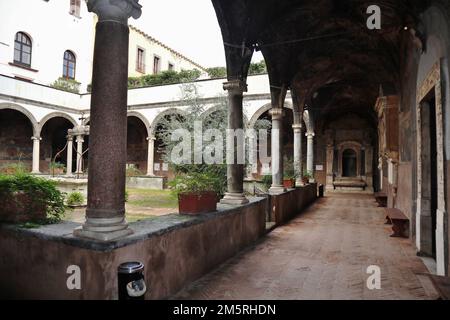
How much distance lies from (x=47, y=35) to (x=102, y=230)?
2489cm

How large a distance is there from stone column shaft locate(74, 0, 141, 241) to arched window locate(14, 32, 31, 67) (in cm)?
2246

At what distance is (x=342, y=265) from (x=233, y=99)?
3.24 metres

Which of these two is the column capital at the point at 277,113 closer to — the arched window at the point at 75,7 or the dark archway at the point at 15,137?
the dark archway at the point at 15,137

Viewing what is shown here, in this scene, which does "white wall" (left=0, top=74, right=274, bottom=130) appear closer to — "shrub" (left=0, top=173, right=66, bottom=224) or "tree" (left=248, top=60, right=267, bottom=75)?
"tree" (left=248, top=60, right=267, bottom=75)

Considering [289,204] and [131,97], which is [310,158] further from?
[131,97]

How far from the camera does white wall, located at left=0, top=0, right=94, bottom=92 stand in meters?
19.9

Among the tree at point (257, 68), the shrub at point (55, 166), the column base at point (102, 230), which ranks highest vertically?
the tree at point (257, 68)

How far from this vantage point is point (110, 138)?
283 cm

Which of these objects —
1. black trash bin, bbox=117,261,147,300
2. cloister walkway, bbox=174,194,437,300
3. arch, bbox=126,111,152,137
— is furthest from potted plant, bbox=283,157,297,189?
arch, bbox=126,111,152,137

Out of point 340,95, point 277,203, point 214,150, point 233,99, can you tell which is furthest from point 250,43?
point 340,95

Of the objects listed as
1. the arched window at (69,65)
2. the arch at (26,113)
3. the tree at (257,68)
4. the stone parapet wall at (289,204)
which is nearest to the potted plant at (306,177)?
the stone parapet wall at (289,204)

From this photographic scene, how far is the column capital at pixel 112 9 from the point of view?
9.23ft

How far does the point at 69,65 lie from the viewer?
24.5 meters

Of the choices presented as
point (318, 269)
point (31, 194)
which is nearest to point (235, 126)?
point (318, 269)
